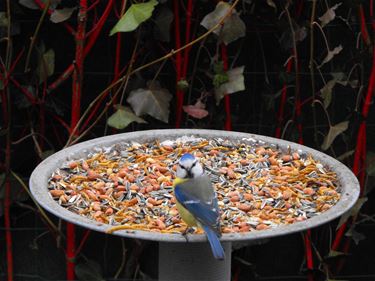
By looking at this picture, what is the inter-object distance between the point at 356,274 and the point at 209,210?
6.73 feet

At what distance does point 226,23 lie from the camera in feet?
10.6

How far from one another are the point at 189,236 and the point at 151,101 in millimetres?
1376

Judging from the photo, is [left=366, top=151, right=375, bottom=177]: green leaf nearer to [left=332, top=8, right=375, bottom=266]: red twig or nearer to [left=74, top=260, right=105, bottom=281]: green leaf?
[left=332, top=8, right=375, bottom=266]: red twig

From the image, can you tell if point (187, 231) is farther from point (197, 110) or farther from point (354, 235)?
point (354, 235)

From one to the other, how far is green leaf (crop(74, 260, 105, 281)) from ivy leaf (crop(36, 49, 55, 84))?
0.86 meters

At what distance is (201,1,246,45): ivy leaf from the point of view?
10.6 ft

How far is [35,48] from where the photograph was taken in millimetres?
3412

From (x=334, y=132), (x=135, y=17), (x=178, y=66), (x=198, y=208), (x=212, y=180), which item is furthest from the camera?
(x=178, y=66)

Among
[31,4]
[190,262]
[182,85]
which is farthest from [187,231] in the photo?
[31,4]

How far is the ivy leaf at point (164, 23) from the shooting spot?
3357 mm

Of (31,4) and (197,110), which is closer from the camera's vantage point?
(31,4)

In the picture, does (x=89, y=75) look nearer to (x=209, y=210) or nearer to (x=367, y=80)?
(x=367, y=80)

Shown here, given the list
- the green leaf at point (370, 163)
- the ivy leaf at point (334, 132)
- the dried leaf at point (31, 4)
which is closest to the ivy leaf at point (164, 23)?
the dried leaf at point (31, 4)

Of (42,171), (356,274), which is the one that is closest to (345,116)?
(356,274)
